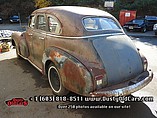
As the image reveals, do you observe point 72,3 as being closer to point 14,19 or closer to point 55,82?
point 14,19

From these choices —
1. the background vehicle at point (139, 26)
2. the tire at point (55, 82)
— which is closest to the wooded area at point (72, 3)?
the background vehicle at point (139, 26)

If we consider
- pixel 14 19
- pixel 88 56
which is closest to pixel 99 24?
pixel 88 56

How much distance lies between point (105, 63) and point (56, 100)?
131 cm

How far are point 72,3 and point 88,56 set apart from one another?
808 inches

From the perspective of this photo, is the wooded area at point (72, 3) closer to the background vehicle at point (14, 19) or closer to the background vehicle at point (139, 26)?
the background vehicle at point (14, 19)

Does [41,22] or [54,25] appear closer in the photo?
[54,25]

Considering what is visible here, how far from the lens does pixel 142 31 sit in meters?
14.1

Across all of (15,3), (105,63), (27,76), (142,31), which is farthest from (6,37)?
(15,3)

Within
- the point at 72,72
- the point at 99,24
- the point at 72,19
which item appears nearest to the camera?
the point at 72,72

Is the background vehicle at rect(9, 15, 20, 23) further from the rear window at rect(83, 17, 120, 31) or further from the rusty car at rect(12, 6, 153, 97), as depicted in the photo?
the rear window at rect(83, 17, 120, 31)

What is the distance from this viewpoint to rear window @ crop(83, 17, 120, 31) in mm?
3363

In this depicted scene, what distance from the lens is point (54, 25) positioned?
11.8 feet

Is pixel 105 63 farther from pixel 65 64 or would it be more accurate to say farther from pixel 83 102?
pixel 83 102

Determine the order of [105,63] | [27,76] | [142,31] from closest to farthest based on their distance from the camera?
[105,63], [27,76], [142,31]
